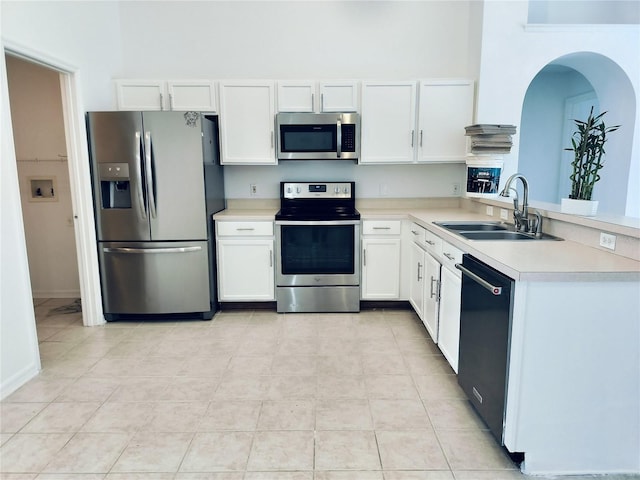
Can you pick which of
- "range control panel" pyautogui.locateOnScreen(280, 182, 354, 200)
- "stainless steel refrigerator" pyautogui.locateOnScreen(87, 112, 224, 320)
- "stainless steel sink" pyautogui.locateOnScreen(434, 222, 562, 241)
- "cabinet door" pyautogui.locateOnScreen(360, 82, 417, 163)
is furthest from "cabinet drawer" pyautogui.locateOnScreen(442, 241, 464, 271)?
"stainless steel refrigerator" pyautogui.locateOnScreen(87, 112, 224, 320)

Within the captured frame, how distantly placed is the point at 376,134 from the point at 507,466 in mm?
2825

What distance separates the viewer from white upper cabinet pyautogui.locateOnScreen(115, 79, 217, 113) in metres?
3.73

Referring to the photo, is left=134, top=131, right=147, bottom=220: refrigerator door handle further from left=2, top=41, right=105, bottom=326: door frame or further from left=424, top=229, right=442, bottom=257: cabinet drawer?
left=424, top=229, right=442, bottom=257: cabinet drawer

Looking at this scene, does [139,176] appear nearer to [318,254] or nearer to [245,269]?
[245,269]

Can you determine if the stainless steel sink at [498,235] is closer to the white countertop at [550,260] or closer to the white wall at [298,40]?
the white countertop at [550,260]

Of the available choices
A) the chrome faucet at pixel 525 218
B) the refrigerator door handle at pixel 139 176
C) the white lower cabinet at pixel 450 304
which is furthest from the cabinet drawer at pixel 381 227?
the refrigerator door handle at pixel 139 176

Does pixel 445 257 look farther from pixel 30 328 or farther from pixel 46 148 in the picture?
pixel 46 148

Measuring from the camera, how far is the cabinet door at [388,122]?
3.74 meters

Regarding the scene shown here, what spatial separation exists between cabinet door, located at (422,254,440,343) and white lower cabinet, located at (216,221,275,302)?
4.54ft

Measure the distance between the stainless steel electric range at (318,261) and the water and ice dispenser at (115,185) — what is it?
4.21ft

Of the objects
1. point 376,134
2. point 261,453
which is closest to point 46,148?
point 376,134

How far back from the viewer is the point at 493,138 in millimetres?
3367

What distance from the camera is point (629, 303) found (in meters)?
1.65

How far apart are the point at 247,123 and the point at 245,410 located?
2528 millimetres
